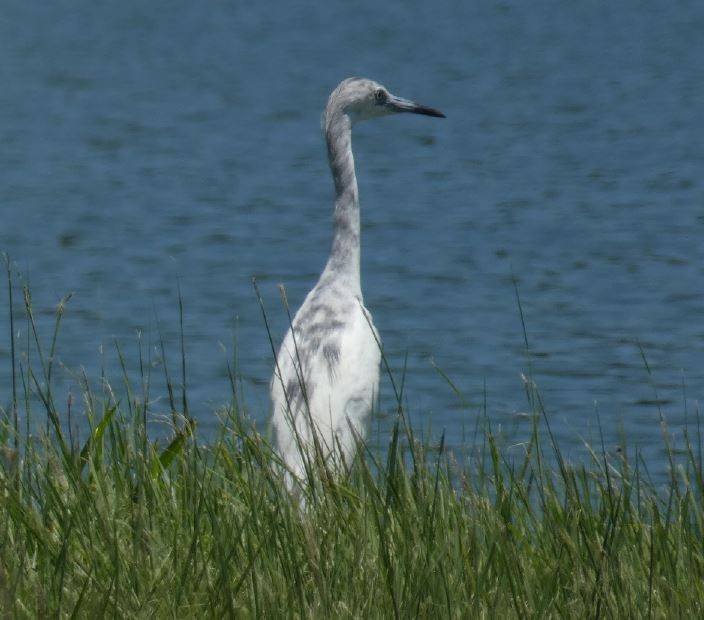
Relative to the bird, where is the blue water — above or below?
below

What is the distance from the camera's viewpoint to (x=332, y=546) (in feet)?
11.7

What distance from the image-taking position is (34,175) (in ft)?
52.4

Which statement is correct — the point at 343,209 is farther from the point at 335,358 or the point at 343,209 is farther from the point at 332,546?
the point at 332,546

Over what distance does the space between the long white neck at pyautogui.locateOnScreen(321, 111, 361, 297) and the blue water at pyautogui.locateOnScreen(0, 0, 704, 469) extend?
2.00 ft

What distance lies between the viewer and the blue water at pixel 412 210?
9266mm

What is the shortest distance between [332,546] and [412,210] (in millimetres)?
10311

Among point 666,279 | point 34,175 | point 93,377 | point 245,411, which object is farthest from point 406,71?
point 245,411

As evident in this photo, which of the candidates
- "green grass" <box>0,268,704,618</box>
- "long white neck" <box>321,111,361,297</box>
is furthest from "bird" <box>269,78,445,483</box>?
"green grass" <box>0,268,704,618</box>

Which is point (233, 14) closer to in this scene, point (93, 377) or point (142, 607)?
point (93, 377)

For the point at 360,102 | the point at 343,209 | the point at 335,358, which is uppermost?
the point at 360,102

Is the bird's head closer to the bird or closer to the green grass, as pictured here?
the bird

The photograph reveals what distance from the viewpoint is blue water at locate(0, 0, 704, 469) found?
9.27 metres

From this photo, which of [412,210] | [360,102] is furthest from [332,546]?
[412,210]

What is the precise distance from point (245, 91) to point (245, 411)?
17.6 meters
